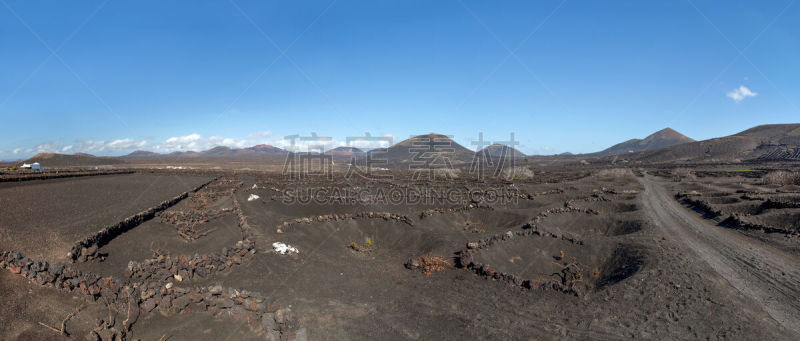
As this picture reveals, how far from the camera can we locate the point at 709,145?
83750 millimetres

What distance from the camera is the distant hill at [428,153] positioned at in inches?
3541

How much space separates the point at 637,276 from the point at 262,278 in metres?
9.96

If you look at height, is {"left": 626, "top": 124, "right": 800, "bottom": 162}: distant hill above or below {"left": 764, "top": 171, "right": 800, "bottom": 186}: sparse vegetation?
above

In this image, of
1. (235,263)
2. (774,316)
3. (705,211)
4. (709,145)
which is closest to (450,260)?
(235,263)

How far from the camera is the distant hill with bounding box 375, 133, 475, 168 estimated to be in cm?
8994

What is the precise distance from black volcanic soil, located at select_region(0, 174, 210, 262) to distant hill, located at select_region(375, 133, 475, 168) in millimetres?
60468

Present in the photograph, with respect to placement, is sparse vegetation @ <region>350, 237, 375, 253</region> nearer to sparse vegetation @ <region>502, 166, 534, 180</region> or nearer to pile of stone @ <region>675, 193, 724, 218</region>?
pile of stone @ <region>675, 193, 724, 218</region>

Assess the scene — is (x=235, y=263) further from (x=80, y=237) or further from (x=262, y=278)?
(x=80, y=237)

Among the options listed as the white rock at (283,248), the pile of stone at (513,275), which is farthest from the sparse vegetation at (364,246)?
the pile of stone at (513,275)

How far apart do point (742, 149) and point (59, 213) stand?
11293cm

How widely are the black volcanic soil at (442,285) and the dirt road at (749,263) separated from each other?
225mm

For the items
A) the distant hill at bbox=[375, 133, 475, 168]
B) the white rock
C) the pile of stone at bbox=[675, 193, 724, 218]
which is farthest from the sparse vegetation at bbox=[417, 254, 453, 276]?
the distant hill at bbox=[375, 133, 475, 168]

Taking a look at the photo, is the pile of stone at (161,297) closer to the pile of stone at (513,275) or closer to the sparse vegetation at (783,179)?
the pile of stone at (513,275)

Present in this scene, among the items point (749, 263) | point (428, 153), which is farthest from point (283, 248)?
point (428, 153)
